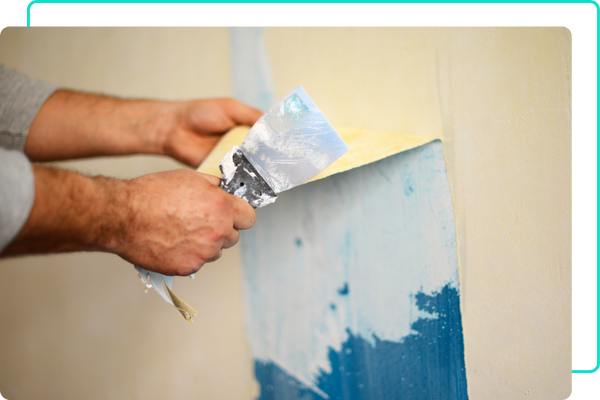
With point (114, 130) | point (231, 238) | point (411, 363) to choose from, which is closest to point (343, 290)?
point (411, 363)

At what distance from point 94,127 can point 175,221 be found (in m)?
0.50

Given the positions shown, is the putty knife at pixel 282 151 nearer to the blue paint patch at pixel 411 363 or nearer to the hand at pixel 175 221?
the hand at pixel 175 221

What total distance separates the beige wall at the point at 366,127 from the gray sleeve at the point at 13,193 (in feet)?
1.92

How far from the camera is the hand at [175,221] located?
1.77ft

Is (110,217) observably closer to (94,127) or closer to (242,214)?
(242,214)

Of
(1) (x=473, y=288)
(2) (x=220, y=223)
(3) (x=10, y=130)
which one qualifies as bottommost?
(1) (x=473, y=288)

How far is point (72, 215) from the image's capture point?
484mm

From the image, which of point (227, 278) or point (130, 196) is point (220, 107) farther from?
point (227, 278)

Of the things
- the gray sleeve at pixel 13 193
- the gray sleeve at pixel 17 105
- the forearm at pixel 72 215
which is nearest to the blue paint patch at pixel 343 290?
the forearm at pixel 72 215

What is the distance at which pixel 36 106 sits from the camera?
831mm

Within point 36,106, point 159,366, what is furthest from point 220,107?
point 159,366

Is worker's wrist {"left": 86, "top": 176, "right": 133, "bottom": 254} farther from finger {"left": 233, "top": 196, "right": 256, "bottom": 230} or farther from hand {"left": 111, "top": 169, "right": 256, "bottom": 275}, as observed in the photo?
finger {"left": 233, "top": 196, "right": 256, "bottom": 230}

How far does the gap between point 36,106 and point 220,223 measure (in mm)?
655

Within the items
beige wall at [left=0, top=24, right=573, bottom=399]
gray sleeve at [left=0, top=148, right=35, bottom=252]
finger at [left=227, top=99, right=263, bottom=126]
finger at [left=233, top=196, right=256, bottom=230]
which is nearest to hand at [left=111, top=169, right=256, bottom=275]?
finger at [left=233, top=196, right=256, bottom=230]
